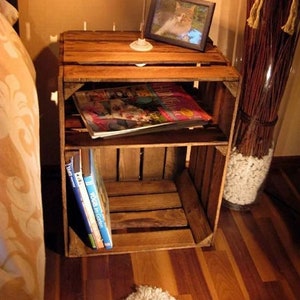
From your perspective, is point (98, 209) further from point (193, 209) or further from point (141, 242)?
point (193, 209)

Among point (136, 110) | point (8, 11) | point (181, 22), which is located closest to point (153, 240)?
point (136, 110)

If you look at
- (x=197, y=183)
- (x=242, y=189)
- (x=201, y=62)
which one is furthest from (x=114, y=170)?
(x=201, y=62)

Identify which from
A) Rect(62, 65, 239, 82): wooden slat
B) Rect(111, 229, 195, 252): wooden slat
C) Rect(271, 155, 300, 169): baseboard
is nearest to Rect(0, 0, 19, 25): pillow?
Rect(62, 65, 239, 82): wooden slat

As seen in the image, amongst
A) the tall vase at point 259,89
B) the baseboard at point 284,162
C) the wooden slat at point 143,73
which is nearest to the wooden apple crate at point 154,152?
the wooden slat at point 143,73

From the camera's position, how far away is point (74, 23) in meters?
1.44

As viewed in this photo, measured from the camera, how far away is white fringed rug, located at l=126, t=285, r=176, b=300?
4.10ft

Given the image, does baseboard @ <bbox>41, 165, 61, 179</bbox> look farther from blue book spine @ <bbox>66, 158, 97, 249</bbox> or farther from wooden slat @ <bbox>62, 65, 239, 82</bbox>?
wooden slat @ <bbox>62, 65, 239, 82</bbox>

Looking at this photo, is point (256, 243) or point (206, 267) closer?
point (206, 267)

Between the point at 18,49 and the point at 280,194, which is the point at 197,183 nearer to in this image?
the point at 280,194

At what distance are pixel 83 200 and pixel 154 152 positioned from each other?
41 cm

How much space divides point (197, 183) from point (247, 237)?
Answer: 0.83 ft

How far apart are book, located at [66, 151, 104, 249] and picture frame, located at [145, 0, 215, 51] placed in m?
0.43

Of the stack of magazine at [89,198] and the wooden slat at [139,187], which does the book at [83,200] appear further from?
the wooden slat at [139,187]

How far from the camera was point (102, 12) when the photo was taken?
1.44m
